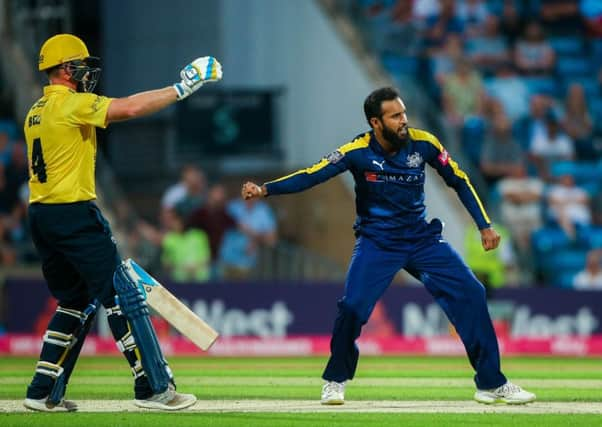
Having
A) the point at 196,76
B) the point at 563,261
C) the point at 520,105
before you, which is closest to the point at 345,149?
the point at 196,76

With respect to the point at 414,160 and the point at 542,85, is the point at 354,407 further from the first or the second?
the point at 542,85

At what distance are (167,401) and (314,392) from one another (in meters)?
1.88

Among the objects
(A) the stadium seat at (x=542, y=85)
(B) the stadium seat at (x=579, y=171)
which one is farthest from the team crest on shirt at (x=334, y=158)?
(A) the stadium seat at (x=542, y=85)

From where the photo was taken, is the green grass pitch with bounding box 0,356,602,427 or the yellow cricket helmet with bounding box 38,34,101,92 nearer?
the green grass pitch with bounding box 0,356,602,427

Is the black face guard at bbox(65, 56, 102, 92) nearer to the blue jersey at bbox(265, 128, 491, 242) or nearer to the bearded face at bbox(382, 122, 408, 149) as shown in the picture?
the blue jersey at bbox(265, 128, 491, 242)

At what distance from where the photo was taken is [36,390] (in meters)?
8.69

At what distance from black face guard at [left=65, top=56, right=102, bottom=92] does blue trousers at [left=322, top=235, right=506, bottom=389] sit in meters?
1.98

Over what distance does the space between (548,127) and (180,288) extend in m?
5.73

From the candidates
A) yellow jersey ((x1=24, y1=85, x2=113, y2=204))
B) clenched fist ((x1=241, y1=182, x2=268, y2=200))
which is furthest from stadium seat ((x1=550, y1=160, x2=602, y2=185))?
yellow jersey ((x1=24, y1=85, x2=113, y2=204))

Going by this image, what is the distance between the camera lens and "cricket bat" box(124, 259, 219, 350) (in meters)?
8.55

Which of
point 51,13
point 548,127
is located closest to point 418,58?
point 548,127

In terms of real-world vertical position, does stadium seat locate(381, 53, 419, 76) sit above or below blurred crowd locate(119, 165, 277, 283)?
above

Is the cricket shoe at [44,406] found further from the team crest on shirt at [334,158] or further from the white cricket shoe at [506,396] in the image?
the white cricket shoe at [506,396]

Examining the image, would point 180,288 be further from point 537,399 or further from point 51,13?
point 537,399
